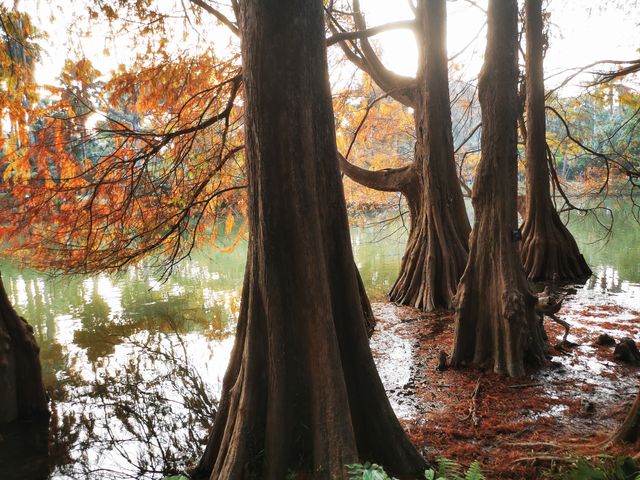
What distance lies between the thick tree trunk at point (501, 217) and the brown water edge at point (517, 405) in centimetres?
29

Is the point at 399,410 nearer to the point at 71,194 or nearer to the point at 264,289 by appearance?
the point at 264,289

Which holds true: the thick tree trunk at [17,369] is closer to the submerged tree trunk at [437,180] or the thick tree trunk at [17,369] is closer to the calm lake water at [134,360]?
the calm lake water at [134,360]

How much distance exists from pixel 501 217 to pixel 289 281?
9.16 ft

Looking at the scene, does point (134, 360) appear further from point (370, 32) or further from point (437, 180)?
point (370, 32)

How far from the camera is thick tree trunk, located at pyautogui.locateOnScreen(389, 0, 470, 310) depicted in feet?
25.1

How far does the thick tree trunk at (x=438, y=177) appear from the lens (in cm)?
764

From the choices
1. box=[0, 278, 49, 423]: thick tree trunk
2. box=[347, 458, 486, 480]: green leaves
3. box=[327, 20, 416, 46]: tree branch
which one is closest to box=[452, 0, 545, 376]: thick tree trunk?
box=[347, 458, 486, 480]: green leaves

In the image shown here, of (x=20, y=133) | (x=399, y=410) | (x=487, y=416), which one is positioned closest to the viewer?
(x=487, y=416)

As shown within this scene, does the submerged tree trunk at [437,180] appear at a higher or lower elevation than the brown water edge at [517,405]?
higher

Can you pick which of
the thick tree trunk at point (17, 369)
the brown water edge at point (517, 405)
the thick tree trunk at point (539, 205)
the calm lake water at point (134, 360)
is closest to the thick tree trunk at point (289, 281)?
the brown water edge at point (517, 405)

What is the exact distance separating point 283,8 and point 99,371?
568 centimetres

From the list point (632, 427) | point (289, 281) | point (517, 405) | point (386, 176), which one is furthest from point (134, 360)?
point (632, 427)

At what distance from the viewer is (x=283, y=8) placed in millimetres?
2514

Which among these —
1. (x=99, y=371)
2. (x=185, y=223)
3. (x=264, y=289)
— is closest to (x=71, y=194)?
(x=185, y=223)
